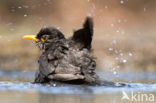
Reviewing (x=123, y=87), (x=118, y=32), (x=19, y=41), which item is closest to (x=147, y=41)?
(x=118, y=32)

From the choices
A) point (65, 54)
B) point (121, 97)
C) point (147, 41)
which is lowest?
point (121, 97)

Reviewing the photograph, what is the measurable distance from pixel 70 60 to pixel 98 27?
10706mm

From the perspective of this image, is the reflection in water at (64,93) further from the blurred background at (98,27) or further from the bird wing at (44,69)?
the blurred background at (98,27)

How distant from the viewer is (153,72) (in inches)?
771

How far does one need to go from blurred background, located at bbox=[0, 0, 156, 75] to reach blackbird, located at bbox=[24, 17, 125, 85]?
20.7 ft

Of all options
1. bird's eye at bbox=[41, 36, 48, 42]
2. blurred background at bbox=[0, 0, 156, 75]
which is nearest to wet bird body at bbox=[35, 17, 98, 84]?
bird's eye at bbox=[41, 36, 48, 42]

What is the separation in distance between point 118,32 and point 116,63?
8.40 feet

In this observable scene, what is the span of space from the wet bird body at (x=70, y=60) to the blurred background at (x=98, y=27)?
20.7 feet

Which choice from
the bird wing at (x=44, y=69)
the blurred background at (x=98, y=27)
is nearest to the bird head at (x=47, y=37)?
the bird wing at (x=44, y=69)

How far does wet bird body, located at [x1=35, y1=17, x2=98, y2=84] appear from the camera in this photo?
13.0m

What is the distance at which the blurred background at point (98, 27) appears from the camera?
20.8 meters

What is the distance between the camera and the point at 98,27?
77.8ft

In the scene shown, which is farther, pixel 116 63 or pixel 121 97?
pixel 116 63

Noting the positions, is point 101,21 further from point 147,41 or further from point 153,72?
point 153,72
